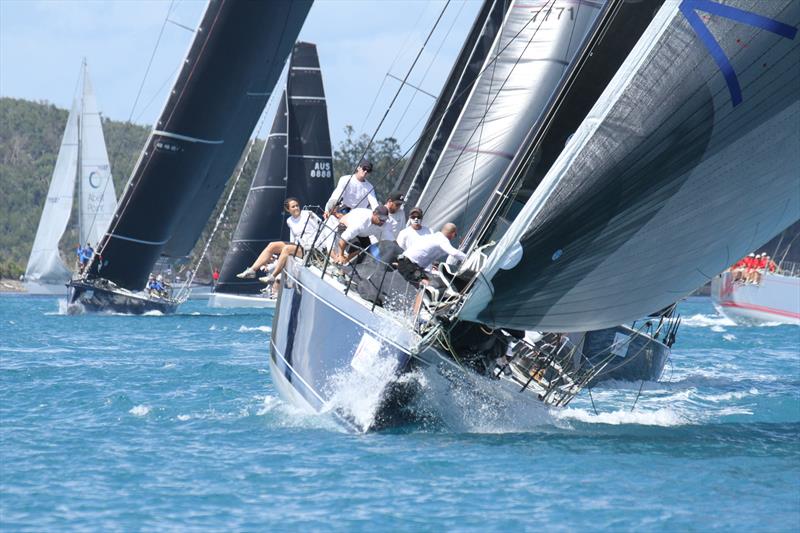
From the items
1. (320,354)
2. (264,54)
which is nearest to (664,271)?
(320,354)

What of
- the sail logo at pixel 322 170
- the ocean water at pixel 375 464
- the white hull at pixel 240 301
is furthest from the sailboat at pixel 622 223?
the white hull at pixel 240 301

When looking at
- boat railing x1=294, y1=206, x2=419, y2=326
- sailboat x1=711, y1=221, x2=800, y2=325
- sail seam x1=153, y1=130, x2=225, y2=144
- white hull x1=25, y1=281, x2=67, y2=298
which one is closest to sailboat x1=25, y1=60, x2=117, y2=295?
white hull x1=25, y1=281, x2=67, y2=298

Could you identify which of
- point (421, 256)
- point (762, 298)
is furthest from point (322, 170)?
point (421, 256)

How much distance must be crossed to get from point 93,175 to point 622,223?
38.3 m

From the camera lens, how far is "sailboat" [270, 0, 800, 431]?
9.52 meters

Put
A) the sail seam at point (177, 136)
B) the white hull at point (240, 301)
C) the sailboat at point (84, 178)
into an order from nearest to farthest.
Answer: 1. the sail seam at point (177, 136)
2. the white hull at point (240, 301)
3. the sailboat at point (84, 178)

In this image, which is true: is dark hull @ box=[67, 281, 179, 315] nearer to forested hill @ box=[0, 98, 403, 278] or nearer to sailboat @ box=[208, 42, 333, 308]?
sailboat @ box=[208, 42, 333, 308]

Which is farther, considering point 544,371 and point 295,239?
point 295,239

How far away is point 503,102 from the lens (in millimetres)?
15766

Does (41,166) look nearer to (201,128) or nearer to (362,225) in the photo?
(201,128)

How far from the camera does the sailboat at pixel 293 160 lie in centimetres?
3922

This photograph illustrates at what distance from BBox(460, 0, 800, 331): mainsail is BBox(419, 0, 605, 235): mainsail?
527cm

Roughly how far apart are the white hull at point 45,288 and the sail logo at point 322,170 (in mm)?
16816

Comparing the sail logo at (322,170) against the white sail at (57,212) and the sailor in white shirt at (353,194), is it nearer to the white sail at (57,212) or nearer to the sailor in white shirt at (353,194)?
the white sail at (57,212)
